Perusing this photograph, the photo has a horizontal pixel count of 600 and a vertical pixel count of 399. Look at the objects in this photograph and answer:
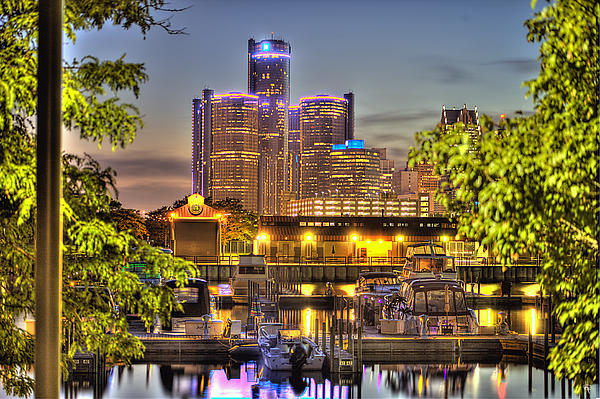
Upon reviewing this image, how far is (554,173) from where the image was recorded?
6.14 m

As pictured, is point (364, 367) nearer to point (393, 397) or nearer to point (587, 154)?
point (393, 397)

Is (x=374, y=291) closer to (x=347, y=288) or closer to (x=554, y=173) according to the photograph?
(x=347, y=288)


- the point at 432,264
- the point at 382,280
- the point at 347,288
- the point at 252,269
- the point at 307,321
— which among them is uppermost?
the point at 252,269

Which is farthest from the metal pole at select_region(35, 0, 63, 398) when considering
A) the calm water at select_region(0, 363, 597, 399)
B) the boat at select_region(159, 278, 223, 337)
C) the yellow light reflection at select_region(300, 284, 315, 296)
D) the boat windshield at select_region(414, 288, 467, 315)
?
the yellow light reflection at select_region(300, 284, 315, 296)

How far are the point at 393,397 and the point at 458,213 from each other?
817 inches

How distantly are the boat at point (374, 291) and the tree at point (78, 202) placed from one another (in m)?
28.3

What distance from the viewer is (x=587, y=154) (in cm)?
641

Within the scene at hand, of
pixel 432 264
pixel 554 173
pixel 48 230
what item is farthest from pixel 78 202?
pixel 432 264

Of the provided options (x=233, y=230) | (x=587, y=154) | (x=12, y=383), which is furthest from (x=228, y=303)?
(x=233, y=230)

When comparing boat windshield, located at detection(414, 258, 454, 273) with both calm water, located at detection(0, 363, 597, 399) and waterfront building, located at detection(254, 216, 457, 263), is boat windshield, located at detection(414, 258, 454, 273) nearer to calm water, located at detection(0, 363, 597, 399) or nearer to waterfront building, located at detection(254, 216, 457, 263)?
waterfront building, located at detection(254, 216, 457, 263)

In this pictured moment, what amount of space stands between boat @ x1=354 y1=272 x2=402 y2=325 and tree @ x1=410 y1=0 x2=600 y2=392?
96.3 feet

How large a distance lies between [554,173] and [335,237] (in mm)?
77787

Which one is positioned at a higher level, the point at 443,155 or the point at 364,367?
the point at 443,155

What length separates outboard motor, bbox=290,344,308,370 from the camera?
85.7 ft
